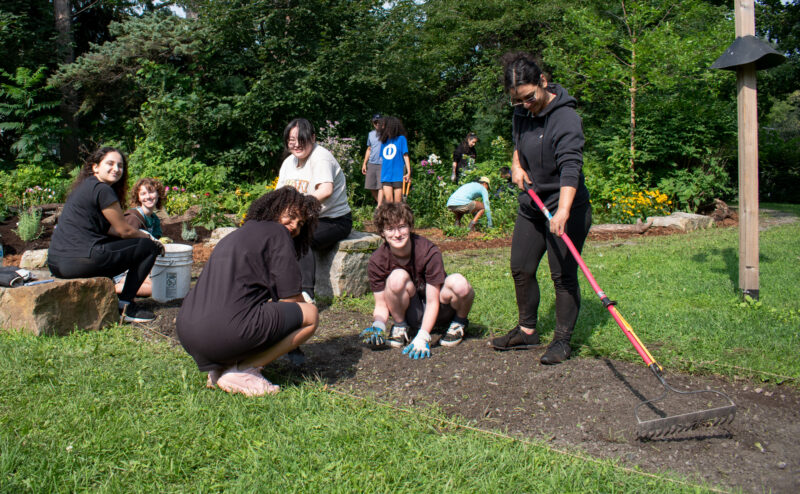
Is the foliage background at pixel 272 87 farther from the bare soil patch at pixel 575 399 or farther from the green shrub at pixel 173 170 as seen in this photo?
the bare soil patch at pixel 575 399

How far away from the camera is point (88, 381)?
318 centimetres

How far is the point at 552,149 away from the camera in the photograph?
136 inches

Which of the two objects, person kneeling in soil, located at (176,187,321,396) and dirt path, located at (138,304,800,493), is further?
person kneeling in soil, located at (176,187,321,396)

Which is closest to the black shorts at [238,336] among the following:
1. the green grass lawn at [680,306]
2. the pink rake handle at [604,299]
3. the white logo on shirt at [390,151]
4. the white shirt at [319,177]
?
the pink rake handle at [604,299]

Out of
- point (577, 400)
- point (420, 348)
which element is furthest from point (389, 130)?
point (577, 400)

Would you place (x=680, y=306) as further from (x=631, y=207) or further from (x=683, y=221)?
(x=631, y=207)

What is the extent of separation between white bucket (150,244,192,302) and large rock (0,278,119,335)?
0.75m

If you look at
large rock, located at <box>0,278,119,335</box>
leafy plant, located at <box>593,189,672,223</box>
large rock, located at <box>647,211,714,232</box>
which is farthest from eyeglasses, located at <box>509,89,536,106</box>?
leafy plant, located at <box>593,189,672,223</box>

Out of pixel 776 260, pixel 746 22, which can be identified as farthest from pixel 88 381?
pixel 776 260

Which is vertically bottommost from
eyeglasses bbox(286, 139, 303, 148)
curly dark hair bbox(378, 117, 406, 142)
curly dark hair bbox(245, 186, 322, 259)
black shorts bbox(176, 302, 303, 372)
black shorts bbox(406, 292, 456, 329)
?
black shorts bbox(406, 292, 456, 329)

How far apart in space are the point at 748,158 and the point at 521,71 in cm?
244

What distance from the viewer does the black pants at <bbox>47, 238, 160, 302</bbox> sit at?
4.41m

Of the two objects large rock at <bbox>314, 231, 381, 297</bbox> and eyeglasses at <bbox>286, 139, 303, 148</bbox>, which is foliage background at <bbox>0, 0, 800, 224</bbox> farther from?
eyeglasses at <bbox>286, 139, 303, 148</bbox>

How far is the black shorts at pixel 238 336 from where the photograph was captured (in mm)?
2947
